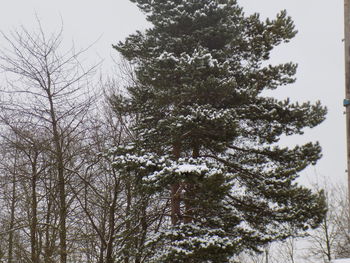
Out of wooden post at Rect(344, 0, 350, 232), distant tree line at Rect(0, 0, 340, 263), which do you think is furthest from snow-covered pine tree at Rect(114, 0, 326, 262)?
wooden post at Rect(344, 0, 350, 232)

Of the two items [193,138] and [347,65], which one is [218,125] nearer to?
[193,138]

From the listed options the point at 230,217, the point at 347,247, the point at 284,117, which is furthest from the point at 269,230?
the point at 347,247

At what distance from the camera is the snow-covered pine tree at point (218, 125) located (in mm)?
9047

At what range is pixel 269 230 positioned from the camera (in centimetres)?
1020

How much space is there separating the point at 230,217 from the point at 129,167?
3354 millimetres

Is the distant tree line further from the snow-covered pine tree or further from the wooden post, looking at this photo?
the wooden post

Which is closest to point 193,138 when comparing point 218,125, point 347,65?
point 218,125

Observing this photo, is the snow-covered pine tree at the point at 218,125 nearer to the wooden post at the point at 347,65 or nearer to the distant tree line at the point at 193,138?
the distant tree line at the point at 193,138

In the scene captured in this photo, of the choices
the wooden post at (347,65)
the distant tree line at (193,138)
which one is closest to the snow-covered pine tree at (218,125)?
the distant tree line at (193,138)

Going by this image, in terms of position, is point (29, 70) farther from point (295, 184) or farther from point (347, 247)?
point (347, 247)

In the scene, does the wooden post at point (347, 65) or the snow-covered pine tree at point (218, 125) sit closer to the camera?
the wooden post at point (347, 65)

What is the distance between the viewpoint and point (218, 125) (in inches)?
362

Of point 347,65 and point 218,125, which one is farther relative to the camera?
point 218,125

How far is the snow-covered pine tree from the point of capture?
9047 mm
